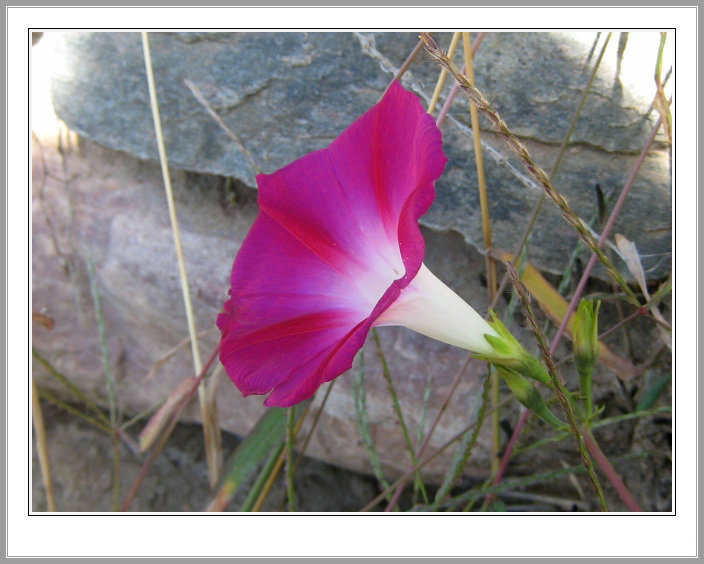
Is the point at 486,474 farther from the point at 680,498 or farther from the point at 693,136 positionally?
the point at 693,136

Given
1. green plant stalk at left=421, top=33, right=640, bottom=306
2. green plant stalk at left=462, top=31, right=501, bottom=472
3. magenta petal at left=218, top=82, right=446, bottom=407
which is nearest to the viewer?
green plant stalk at left=421, top=33, right=640, bottom=306

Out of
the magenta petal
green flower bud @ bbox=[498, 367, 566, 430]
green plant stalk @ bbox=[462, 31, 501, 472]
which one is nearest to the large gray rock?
green plant stalk @ bbox=[462, 31, 501, 472]

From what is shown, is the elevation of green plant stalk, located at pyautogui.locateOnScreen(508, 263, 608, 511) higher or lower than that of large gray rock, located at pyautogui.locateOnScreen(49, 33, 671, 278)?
lower

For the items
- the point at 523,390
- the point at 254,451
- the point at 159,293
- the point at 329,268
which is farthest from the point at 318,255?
the point at 159,293

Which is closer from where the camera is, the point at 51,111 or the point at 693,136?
the point at 693,136

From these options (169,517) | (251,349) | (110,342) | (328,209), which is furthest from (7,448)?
(110,342)

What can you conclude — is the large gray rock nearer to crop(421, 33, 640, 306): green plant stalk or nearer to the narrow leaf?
the narrow leaf

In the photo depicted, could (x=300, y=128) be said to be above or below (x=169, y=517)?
above

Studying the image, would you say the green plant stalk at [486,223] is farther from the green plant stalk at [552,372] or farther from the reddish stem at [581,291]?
the green plant stalk at [552,372]
